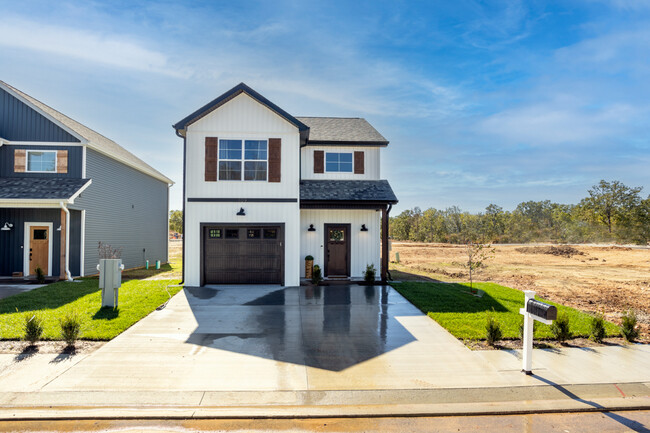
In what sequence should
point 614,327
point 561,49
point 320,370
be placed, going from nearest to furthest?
point 320,370
point 614,327
point 561,49

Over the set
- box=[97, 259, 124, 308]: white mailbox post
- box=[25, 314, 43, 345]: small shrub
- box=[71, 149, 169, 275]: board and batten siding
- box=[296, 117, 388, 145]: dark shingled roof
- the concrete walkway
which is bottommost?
the concrete walkway

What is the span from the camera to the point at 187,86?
48.2 ft

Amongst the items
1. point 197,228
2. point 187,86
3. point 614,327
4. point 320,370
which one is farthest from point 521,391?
point 187,86

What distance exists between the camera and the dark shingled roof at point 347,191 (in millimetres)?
13195

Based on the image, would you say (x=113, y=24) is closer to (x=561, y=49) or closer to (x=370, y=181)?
(x=370, y=181)

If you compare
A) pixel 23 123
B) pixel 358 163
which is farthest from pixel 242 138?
pixel 23 123

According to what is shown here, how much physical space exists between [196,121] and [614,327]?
541 inches

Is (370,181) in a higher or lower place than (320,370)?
higher

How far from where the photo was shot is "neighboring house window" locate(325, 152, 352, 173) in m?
14.9

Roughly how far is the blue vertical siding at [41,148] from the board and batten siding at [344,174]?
10.00 m

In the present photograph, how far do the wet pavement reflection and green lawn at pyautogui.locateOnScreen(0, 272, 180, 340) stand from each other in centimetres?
136

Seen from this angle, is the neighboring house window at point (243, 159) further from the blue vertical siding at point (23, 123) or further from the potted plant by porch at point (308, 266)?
the blue vertical siding at point (23, 123)

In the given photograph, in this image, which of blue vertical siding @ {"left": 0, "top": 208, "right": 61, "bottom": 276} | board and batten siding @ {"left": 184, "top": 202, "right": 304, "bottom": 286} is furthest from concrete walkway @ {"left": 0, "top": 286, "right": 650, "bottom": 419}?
blue vertical siding @ {"left": 0, "top": 208, "right": 61, "bottom": 276}

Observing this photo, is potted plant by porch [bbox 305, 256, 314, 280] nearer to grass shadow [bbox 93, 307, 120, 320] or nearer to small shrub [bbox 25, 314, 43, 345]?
grass shadow [bbox 93, 307, 120, 320]
